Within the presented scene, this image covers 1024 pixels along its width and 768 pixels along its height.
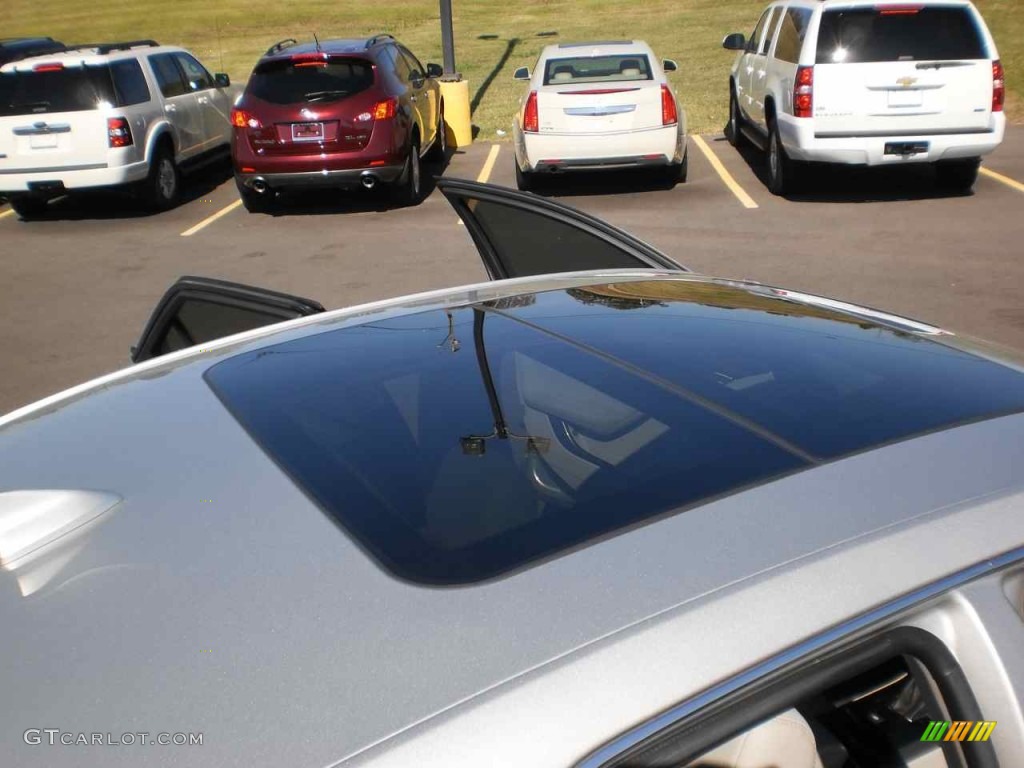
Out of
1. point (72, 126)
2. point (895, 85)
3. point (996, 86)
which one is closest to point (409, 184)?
point (72, 126)

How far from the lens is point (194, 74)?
1462cm

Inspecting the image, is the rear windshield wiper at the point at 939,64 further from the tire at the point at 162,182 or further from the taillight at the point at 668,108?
the tire at the point at 162,182

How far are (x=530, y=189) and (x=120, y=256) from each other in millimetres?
4785

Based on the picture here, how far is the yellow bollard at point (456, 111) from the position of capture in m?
A: 16.6

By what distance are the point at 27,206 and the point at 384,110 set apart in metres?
4.73

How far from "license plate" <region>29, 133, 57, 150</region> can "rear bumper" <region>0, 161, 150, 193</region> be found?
236mm

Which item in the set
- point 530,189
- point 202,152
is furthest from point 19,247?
point 530,189

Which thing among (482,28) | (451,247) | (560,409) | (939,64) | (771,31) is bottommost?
(482,28)

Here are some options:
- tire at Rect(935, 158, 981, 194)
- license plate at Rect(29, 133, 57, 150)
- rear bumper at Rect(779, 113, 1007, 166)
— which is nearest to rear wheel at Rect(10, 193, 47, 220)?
license plate at Rect(29, 133, 57, 150)

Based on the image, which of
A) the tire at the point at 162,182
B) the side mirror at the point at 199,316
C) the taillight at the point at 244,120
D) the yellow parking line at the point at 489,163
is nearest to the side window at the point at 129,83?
the tire at the point at 162,182

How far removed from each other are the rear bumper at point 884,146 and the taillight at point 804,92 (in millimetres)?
99

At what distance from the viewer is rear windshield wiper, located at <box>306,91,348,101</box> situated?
11.8 meters

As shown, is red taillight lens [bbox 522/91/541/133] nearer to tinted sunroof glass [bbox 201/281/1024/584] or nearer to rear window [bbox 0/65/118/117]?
rear window [bbox 0/65/118/117]

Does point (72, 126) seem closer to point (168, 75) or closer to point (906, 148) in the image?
point (168, 75)
